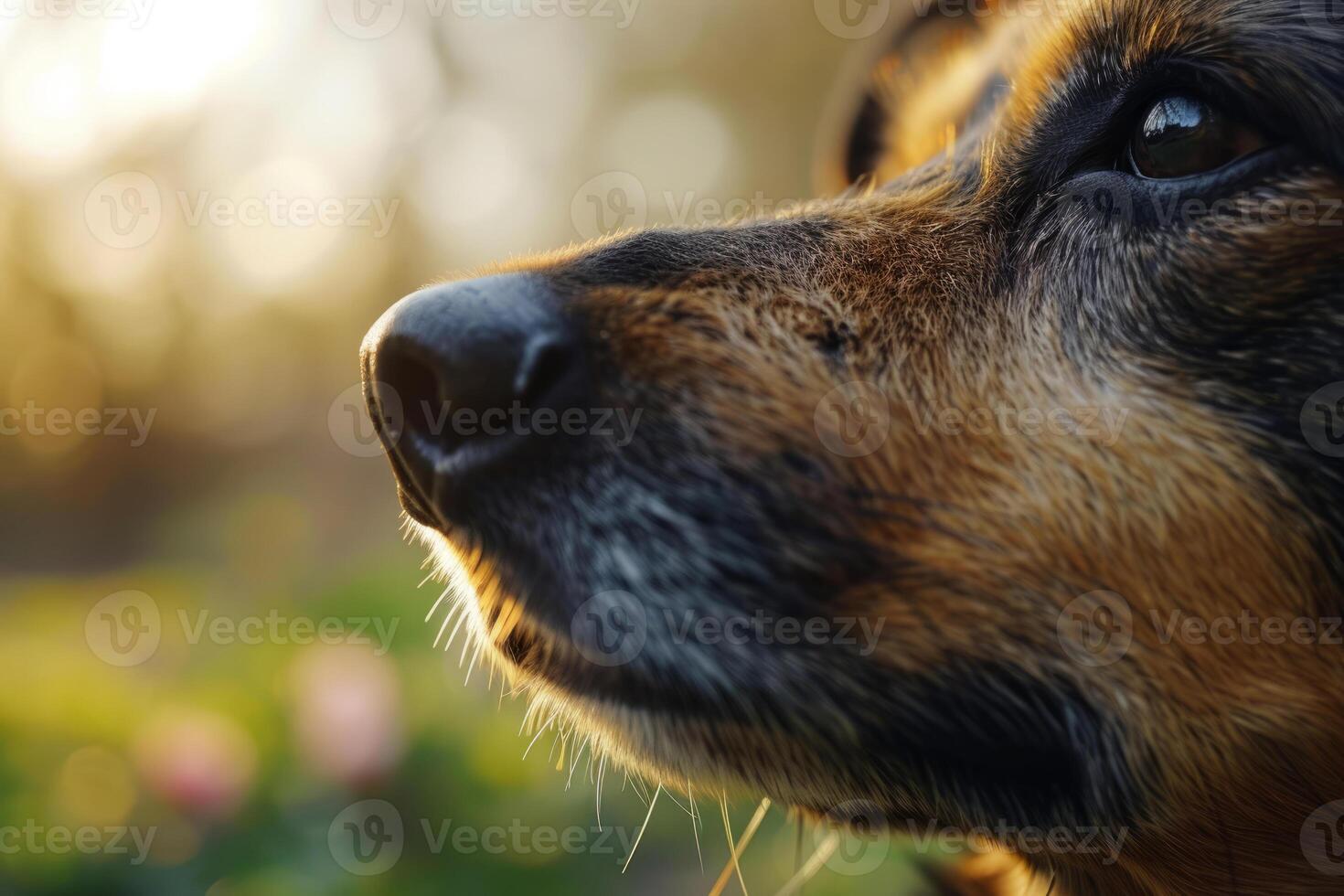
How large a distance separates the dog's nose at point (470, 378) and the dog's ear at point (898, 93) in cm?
188

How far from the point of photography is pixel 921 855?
287 centimetres

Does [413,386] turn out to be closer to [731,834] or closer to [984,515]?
[984,515]

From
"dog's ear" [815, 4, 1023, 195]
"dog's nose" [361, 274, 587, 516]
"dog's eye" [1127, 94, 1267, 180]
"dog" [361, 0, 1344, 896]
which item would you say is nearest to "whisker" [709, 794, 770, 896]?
"dog" [361, 0, 1344, 896]

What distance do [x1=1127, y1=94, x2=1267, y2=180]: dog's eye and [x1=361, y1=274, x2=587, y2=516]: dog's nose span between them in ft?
Answer: 3.59

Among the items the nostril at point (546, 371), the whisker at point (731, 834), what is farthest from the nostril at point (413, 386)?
the whisker at point (731, 834)

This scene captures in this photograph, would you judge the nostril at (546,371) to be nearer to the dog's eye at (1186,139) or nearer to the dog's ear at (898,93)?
the dog's eye at (1186,139)

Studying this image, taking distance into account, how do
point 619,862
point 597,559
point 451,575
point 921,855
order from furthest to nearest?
point 619,862
point 921,855
point 451,575
point 597,559

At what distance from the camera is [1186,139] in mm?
1627

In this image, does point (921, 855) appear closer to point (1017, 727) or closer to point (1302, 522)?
point (1017, 727)

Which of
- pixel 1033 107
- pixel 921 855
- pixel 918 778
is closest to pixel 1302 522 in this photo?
pixel 918 778

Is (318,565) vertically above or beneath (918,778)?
beneath

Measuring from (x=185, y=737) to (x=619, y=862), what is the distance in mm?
1911

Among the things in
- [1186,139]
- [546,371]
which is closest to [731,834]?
[546,371]

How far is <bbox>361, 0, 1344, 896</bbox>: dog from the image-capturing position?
150 cm
